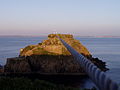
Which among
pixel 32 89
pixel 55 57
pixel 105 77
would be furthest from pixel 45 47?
pixel 105 77

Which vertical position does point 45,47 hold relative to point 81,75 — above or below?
above

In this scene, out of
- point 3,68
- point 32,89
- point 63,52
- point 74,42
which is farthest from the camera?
point 74,42

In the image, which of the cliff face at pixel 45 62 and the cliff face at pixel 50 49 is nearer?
the cliff face at pixel 45 62

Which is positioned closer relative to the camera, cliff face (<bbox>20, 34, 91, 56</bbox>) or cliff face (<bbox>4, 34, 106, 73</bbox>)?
cliff face (<bbox>4, 34, 106, 73</bbox>)

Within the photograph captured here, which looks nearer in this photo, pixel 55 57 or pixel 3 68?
pixel 3 68

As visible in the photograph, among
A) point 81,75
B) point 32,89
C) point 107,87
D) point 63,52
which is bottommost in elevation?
point 81,75

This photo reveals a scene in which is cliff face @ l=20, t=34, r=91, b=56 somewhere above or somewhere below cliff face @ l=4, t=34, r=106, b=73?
above

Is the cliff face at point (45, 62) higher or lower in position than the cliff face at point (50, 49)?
lower

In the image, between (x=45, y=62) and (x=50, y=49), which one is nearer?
(x=45, y=62)

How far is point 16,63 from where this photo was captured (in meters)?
89.8

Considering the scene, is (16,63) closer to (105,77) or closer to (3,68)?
(3,68)

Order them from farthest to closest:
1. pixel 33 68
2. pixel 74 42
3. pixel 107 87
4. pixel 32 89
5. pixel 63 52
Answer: pixel 74 42, pixel 63 52, pixel 33 68, pixel 32 89, pixel 107 87

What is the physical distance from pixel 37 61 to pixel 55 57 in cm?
700

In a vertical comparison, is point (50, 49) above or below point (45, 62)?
above
